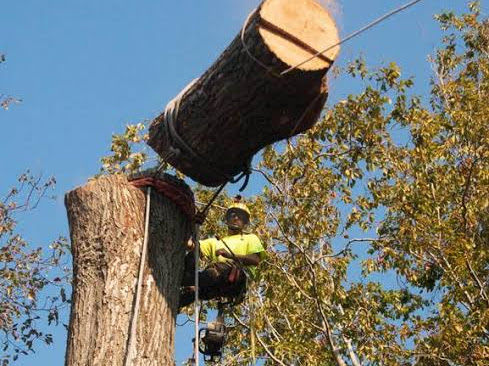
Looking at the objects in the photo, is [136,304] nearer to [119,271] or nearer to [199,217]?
[119,271]

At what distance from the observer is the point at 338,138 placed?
9750 millimetres

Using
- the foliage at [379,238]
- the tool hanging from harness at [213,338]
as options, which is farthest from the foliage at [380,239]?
the tool hanging from harness at [213,338]

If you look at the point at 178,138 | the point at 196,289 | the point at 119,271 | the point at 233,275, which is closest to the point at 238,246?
the point at 233,275

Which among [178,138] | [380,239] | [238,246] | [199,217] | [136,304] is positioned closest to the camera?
[136,304]

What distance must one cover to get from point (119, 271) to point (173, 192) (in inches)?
18.4

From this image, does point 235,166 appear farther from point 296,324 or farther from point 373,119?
point 296,324

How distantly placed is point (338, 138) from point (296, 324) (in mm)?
2397

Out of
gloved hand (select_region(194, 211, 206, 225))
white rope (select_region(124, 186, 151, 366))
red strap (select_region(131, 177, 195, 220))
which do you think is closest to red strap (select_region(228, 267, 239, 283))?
gloved hand (select_region(194, 211, 206, 225))

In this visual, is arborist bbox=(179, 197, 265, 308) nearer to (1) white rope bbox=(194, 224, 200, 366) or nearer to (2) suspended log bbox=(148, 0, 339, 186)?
(1) white rope bbox=(194, 224, 200, 366)

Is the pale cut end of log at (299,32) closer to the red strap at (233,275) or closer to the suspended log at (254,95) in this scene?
the suspended log at (254,95)

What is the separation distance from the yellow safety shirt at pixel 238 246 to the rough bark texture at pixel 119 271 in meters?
1.01

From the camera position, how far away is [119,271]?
3.23 metres

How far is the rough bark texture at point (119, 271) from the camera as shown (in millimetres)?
3080

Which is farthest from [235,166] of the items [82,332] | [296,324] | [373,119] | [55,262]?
[296,324]
